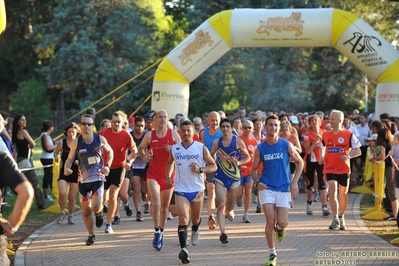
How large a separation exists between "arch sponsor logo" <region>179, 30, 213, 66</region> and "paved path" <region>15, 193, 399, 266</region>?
6.74 meters

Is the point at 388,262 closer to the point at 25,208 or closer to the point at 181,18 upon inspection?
the point at 25,208

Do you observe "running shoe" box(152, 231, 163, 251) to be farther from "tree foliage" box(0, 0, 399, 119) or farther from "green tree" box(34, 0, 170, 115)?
"green tree" box(34, 0, 170, 115)

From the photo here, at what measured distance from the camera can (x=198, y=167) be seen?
9.83 metres

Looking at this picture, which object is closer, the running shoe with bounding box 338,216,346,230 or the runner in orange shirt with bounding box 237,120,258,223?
the running shoe with bounding box 338,216,346,230

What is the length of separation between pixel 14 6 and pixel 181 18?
12.2 m

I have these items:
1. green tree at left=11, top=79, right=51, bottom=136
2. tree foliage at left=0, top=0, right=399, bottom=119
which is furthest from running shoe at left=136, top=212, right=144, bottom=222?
green tree at left=11, top=79, right=51, bottom=136

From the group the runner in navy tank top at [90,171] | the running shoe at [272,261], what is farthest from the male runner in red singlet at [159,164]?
the running shoe at [272,261]

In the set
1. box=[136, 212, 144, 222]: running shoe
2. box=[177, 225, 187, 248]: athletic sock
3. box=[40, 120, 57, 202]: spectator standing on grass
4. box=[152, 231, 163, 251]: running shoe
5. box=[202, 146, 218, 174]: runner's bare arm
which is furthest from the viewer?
box=[40, 120, 57, 202]: spectator standing on grass

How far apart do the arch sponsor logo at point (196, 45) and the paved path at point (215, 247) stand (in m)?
6.74

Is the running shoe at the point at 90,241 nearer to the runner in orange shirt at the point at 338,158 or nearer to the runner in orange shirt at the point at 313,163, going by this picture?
the runner in orange shirt at the point at 338,158

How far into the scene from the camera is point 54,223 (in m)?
14.0

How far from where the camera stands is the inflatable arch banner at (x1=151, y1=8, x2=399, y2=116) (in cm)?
1825

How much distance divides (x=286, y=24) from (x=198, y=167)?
31.5 ft

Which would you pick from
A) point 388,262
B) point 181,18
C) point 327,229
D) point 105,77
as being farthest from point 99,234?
point 181,18
